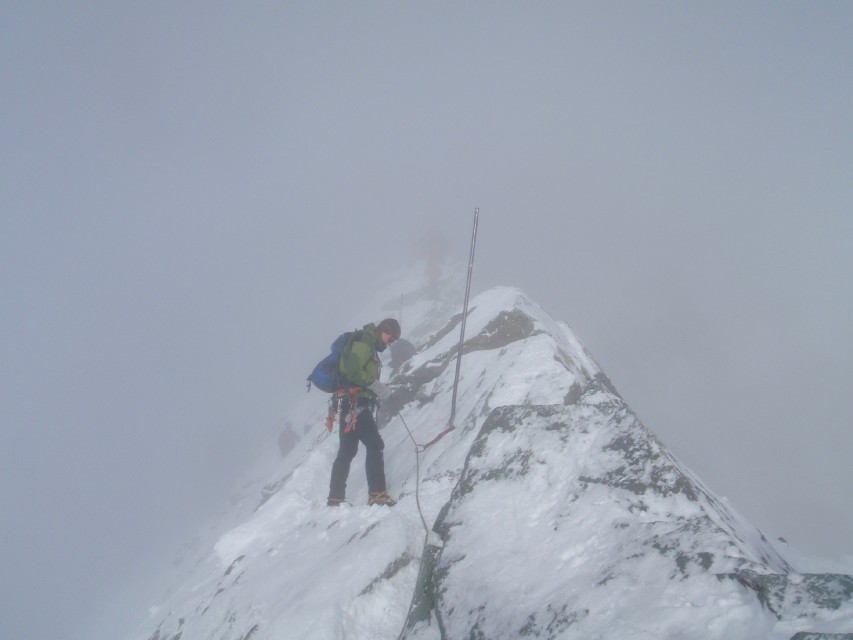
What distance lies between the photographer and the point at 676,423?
53.2 meters

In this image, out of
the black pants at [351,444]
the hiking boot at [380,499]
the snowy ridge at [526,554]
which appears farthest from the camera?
the black pants at [351,444]

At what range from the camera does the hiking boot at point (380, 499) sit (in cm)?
652

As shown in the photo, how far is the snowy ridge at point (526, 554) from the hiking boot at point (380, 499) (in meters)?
0.23

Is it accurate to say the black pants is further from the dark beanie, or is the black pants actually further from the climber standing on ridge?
the dark beanie

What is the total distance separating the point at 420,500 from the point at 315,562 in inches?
65.9

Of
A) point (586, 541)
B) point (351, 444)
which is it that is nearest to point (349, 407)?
point (351, 444)

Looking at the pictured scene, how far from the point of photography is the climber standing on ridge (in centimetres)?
710

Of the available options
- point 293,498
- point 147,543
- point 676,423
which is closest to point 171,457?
point 147,543

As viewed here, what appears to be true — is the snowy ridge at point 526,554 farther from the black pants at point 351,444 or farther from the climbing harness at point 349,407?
the climbing harness at point 349,407

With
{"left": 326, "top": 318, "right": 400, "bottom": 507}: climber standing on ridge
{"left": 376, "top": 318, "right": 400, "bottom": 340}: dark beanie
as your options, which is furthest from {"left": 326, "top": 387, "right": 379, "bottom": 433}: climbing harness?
{"left": 376, "top": 318, "right": 400, "bottom": 340}: dark beanie

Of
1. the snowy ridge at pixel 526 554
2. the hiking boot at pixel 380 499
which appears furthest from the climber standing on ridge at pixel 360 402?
the snowy ridge at pixel 526 554

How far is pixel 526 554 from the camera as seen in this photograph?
4.16 m

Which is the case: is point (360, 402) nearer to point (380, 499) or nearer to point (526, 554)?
point (380, 499)

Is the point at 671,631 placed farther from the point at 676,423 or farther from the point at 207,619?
the point at 676,423
